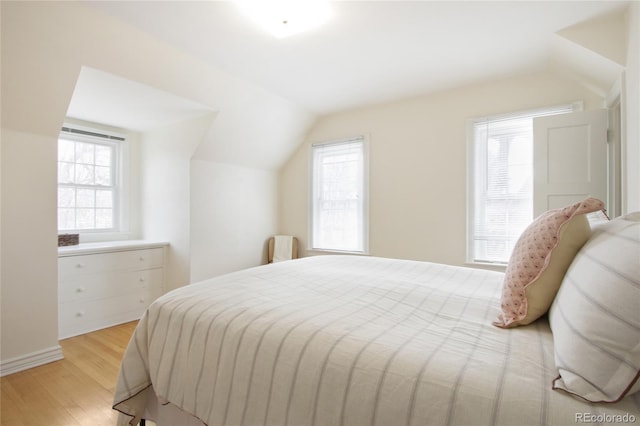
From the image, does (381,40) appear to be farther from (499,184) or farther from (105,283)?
(105,283)

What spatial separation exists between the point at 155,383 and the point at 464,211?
310 cm

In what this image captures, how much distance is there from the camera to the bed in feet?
2.31

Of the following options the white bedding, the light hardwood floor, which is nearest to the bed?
the white bedding

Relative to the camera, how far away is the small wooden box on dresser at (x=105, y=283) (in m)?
2.85

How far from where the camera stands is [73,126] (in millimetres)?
3369

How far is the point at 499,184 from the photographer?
122 inches

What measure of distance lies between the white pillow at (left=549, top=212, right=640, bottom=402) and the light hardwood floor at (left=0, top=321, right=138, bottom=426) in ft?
7.13

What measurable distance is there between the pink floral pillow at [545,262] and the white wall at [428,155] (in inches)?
90.4

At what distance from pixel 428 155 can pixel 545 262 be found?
2.62 m

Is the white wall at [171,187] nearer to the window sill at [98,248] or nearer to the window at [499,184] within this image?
the window sill at [98,248]

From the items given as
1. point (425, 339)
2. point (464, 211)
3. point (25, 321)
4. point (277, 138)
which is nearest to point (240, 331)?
point (425, 339)

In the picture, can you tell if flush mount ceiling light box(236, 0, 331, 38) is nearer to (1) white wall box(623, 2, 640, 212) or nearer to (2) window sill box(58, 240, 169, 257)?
(1) white wall box(623, 2, 640, 212)

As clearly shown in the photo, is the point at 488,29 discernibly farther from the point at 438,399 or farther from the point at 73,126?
the point at 73,126

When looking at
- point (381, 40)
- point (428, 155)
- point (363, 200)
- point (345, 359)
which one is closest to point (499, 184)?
point (428, 155)
